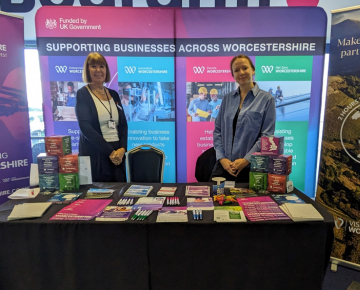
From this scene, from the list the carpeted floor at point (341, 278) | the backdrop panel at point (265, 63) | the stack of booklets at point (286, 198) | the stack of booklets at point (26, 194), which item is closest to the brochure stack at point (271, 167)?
the stack of booklets at point (286, 198)

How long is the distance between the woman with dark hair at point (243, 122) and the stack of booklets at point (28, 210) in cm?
136

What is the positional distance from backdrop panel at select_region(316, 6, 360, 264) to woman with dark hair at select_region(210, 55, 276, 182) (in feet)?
2.01

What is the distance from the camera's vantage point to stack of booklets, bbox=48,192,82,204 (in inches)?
63.1

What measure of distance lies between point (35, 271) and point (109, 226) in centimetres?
46

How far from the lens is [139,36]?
317cm

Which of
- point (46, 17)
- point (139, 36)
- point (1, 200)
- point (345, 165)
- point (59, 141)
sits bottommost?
point (1, 200)

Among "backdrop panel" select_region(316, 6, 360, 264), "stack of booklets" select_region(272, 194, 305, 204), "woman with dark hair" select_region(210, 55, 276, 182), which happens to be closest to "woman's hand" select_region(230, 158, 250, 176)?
"woman with dark hair" select_region(210, 55, 276, 182)

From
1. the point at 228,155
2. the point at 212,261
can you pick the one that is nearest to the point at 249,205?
the point at 212,261

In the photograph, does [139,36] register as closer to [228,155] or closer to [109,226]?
[228,155]

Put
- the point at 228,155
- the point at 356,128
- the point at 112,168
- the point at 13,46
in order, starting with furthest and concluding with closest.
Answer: the point at 13,46 < the point at 112,168 < the point at 228,155 < the point at 356,128

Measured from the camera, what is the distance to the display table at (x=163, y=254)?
4.25 feet

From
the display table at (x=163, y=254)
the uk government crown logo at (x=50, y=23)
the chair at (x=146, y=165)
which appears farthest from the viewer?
the uk government crown logo at (x=50, y=23)

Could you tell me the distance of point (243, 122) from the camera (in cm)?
208

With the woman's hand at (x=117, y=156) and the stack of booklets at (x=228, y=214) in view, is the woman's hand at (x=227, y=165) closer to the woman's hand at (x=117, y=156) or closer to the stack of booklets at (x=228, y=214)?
the stack of booklets at (x=228, y=214)
